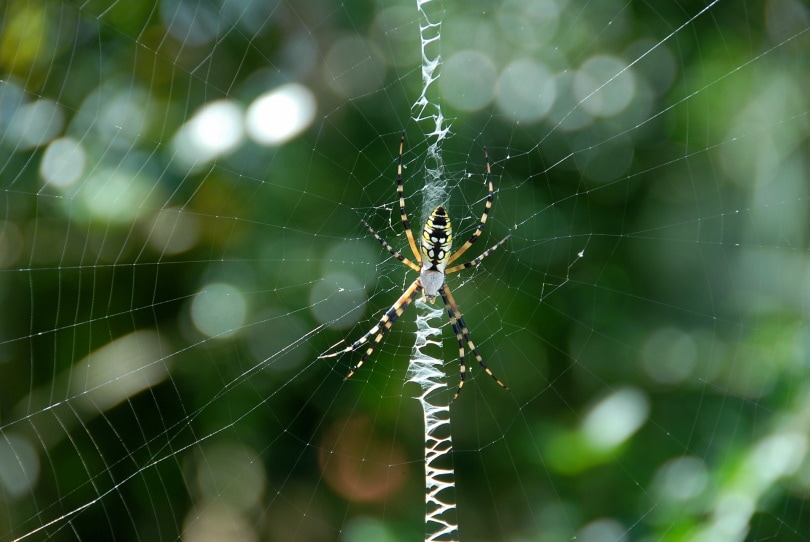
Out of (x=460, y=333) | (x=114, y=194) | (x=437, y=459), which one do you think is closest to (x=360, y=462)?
(x=437, y=459)

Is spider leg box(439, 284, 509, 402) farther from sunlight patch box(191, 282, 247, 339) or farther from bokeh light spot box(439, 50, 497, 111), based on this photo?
sunlight patch box(191, 282, 247, 339)

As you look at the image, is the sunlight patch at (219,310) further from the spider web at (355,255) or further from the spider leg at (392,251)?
the spider leg at (392,251)

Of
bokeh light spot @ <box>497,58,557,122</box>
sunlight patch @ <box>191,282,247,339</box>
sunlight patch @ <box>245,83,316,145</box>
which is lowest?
sunlight patch @ <box>191,282,247,339</box>

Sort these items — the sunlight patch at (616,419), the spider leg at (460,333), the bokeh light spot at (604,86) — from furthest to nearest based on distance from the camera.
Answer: the spider leg at (460,333), the bokeh light spot at (604,86), the sunlight patch at (616,419)

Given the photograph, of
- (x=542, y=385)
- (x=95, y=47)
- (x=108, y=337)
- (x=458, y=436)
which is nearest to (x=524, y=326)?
(x=542, y=385)

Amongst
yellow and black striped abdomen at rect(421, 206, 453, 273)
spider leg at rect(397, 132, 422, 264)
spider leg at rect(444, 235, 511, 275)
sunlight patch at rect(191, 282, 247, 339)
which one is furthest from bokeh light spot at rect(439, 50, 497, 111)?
sunlight patch at rect(191, 282, 247, 339)

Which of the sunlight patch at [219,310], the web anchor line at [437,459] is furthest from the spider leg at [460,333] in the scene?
the sunlight patch at [219,310]

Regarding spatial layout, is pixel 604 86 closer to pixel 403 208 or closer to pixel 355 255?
pixel 403 208
